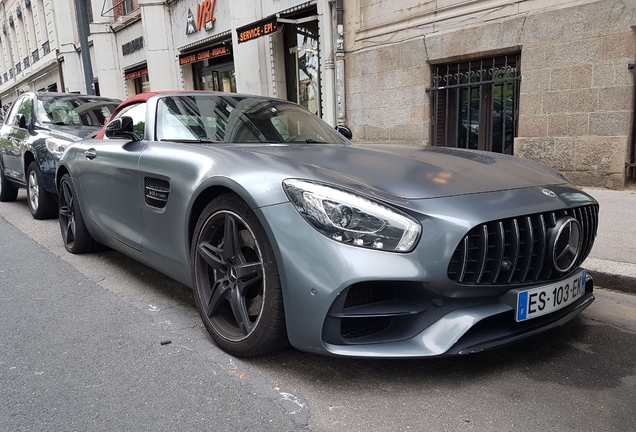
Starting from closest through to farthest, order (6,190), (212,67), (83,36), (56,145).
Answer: (56,145) < (6,190) < (83,36) < (212,67)

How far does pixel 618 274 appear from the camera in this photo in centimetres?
362

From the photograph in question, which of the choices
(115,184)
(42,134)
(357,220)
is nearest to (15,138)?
(42,134)

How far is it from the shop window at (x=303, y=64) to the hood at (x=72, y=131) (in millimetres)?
6348

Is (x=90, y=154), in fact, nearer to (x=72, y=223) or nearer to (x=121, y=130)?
(x=121, y=130)

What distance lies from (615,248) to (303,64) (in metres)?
9.33

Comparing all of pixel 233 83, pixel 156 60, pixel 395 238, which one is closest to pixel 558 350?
pixel 395 238

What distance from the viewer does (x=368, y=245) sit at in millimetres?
2061

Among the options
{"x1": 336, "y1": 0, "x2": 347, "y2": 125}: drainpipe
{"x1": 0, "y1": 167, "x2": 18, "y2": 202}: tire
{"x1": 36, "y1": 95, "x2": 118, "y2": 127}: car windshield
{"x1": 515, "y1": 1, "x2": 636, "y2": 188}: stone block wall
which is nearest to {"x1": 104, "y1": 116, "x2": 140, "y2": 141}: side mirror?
{"x1": 36, "y1": 95, "x2": 118, "y2": 127}: car windshield

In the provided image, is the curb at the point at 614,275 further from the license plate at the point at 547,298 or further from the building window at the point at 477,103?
the building window at the point at 477,103

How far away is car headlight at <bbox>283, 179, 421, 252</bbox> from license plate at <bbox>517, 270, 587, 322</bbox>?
580 millimetres

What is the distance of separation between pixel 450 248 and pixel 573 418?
809 mm

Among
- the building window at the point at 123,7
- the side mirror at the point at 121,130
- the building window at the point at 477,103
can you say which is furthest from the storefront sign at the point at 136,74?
the side mirror at the point at 121,130

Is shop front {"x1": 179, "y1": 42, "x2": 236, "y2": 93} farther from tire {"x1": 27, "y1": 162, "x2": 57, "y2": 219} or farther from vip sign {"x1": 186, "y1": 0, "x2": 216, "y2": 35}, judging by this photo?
tire {"x1": 27, "y1": 162, "x2": 57, "y2": 219}

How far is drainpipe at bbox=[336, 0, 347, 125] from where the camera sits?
9.91 meters
